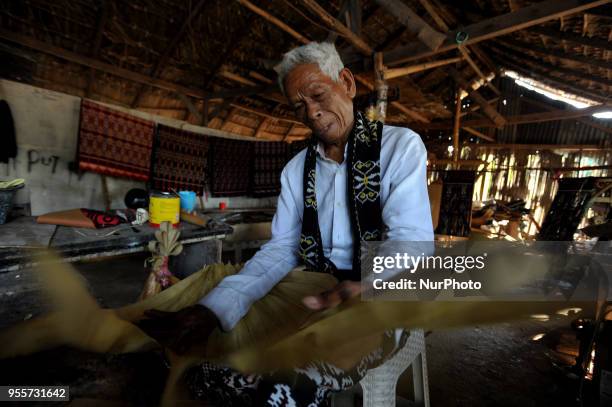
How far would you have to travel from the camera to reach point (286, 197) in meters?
1.52

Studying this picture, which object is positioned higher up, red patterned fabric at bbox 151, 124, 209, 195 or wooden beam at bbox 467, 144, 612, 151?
wooden beam at bbox 467, 144, 612, 151

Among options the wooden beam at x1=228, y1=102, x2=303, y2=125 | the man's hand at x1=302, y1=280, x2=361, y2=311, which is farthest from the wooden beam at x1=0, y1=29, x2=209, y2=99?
the man's hand at x1=302, y1=280, x2=361, y2=311

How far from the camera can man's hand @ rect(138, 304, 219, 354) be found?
0.88m

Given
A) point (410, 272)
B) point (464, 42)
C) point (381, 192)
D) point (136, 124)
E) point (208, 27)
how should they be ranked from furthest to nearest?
1. point (136, 124)
2. point (208, 27)
3. point (464, 42)
4. point (381, 192)
5. point (410, 272)

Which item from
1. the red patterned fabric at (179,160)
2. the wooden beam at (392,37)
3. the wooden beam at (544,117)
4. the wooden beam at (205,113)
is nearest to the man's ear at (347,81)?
the wooden beam at (392,37)

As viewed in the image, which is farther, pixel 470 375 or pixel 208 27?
pixel 208 27

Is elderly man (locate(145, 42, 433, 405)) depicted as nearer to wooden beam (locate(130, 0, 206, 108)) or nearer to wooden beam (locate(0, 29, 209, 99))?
wooden beam (locate(130, 0, 206, 108))

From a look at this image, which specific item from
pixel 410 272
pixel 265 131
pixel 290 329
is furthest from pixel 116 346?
pixel 265 131

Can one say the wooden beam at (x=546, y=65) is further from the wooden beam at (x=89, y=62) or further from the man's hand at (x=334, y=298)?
the man's hand at (x=334, y=298)

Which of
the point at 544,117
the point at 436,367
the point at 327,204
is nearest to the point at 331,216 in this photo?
the point at 327,204

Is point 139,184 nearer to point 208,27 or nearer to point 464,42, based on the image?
point 208,27

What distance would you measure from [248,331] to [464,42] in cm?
356

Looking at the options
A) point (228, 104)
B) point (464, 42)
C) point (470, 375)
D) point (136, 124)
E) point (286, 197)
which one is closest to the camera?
point (286, 197)

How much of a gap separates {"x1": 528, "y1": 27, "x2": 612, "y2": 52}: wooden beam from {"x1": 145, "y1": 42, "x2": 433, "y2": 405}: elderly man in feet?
13.6
